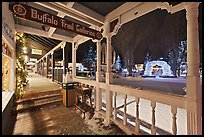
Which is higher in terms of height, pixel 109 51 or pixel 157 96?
pixel 109 51

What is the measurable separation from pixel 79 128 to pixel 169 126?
2.41m

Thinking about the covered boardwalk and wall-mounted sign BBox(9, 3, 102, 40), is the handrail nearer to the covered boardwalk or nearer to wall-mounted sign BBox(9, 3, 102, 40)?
the covered boardwalk

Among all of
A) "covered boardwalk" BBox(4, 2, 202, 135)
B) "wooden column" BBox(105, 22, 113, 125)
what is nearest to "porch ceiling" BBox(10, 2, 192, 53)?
"covered boardwalk" BBox(4, 2, 202, 135)

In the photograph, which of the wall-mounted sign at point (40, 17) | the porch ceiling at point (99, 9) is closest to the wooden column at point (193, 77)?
the porch ceiling at point (99, 9)

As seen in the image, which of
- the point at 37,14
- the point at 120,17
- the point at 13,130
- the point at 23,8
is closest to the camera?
the point at 23,8

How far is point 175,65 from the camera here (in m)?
11.4

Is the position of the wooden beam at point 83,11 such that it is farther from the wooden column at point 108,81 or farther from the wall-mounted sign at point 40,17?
the wall-mounted sign at point 40,17

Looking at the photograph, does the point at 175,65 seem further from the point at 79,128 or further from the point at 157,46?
the point at 79,128

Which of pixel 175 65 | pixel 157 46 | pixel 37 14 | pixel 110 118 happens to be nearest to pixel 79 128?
pixel 110 118

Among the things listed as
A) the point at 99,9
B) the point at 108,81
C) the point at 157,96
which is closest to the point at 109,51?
the point at 108,81

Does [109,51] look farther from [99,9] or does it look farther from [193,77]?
[193,77]

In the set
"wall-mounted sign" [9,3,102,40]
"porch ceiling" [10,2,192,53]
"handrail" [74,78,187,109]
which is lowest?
"handrail" [74,78,187,109]

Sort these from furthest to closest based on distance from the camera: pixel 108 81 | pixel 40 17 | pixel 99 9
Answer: pixel 108 81, pixel 99 9, pixel 40 17

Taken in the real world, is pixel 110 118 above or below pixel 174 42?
below
